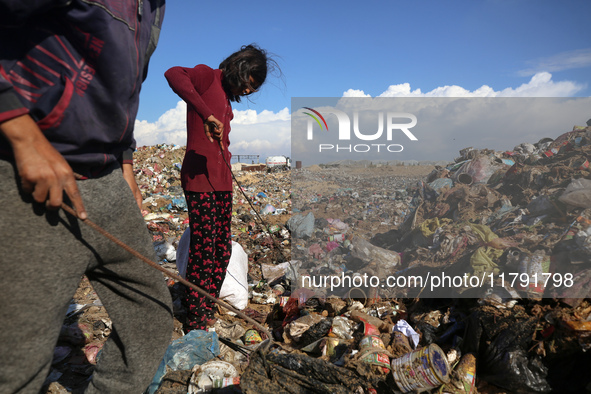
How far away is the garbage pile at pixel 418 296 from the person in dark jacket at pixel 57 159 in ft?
2.89

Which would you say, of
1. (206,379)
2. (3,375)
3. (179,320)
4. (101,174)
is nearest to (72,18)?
(101,174)

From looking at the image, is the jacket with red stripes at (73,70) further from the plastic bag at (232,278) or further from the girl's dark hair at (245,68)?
the plastic bag at (232,278)

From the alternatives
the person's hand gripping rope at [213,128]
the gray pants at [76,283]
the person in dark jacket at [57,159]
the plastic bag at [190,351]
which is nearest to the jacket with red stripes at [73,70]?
the person in dark jacket at [57,159]

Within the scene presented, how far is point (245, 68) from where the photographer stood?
2.14 m

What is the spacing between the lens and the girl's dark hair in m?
2.14

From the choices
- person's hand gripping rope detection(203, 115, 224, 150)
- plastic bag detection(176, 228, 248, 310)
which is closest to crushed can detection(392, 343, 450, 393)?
plastic bag detection(176, 228, 248, 310)

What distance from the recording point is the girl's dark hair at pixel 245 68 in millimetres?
2145

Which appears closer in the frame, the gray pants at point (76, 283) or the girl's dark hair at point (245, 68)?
the gray pants at point (76, 283)

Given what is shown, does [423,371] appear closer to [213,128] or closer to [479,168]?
[213,128]

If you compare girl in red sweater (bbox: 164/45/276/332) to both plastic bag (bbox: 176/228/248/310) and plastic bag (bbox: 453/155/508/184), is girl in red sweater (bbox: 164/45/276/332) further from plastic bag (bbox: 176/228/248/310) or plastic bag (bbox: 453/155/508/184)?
plastic bag (bbox: 453/155/508/184)

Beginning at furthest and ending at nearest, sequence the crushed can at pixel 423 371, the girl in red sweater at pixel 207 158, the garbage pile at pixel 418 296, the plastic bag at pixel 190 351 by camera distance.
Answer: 1. the girl in red sweater at pixel 207 158
2. the plastic bag at pixel 190 351
3. the garbage pile at pixel 418 296
4. the crushed can at pixel 423 371

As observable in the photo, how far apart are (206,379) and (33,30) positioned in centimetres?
165

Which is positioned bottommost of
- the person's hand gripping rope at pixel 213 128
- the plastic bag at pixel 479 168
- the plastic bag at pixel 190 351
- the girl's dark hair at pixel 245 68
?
the plastic bag at pixel 190 351

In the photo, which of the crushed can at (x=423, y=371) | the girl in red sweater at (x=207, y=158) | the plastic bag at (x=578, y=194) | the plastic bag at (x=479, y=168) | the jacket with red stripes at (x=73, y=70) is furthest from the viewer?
the plastic bag at (x=479, y=168)
